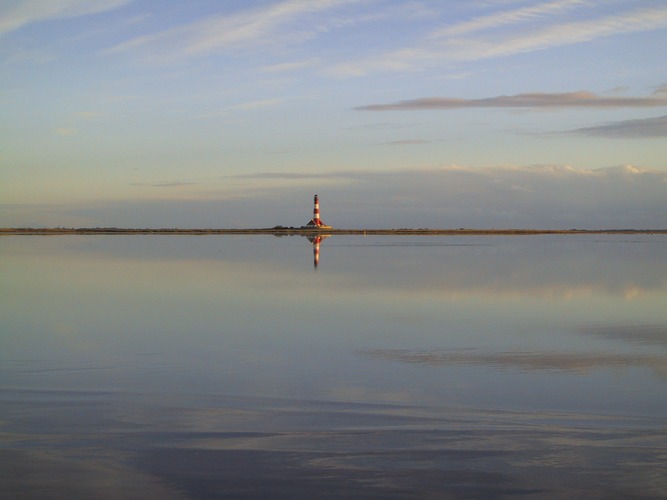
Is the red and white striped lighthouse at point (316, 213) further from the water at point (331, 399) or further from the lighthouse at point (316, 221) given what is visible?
the water at point (331, 399)

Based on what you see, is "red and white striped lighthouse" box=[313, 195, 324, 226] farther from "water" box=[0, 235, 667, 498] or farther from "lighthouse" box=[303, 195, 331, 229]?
"water" box=[0, 235, 667, 498]

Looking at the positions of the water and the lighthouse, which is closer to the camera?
the water

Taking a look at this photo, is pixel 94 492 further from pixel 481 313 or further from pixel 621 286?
pixel 621 286

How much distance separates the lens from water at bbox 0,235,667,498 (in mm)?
5164

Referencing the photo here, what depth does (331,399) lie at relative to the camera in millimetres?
7578

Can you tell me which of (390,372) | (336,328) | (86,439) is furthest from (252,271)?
(86,439)

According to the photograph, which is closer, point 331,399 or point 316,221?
point 331,399

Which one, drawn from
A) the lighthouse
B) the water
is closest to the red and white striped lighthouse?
the lighthouse

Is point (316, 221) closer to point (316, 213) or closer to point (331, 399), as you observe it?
point (316, 213)

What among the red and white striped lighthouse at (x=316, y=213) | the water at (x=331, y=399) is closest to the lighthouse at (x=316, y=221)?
the red and white striped lighthouse at (x=316, y=213)

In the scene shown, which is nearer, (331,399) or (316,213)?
(331,399)

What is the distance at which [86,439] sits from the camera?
6.03m

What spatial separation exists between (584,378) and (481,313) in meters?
6.82

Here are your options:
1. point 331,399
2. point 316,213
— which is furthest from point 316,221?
point 331,399
